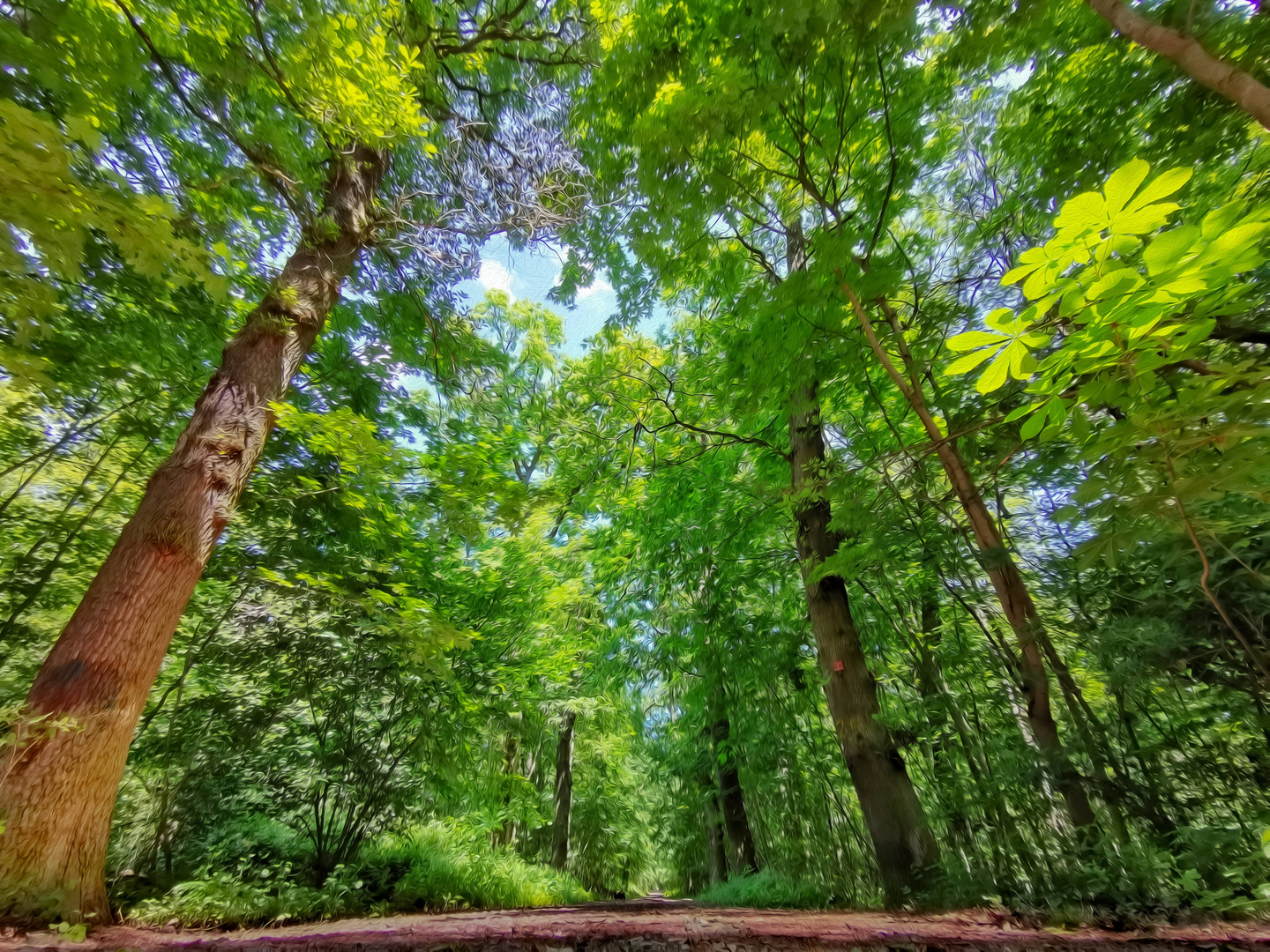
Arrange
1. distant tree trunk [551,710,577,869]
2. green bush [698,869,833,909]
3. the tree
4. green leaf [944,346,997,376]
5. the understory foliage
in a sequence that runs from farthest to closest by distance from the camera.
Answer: distant tree trunk [551,710,577,869] < green bush [698,869,833,909] < the tree < the understory foliage < green leaf [944,346,997,376]

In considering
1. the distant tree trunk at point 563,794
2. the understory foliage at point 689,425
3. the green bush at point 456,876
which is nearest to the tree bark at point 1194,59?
the understory foliage at point 689,425

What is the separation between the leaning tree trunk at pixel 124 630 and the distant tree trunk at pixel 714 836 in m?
7.30

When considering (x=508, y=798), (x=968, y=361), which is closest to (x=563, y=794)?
(x=508, y=798)

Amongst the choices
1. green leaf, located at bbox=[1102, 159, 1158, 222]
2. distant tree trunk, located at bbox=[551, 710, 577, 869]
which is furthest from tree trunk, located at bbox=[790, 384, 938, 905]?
distant tree trunk, located at bbox=[551, 710, 577, 869]

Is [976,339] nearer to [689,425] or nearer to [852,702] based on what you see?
[852,702]

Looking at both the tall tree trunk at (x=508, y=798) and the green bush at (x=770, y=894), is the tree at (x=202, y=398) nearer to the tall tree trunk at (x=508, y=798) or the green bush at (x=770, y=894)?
the green bush at (x=770, y=894)

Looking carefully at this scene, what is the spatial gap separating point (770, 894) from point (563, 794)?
21.9ft

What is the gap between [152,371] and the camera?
3918mm

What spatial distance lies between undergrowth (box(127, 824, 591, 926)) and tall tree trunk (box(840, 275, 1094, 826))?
14.5 feet

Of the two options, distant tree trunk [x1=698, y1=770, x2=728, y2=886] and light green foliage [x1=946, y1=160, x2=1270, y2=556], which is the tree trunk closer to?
light green foliage [x1=946, y1=160, x2=1270, y2=556]

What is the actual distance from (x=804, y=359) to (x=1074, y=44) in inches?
74.5

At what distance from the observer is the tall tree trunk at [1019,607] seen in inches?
75.2

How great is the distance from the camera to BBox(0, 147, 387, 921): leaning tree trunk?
6.43 feet

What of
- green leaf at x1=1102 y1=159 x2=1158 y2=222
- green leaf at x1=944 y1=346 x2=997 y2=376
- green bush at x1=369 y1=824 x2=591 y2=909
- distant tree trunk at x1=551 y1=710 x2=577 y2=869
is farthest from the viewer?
distant tree trunk at x1=551 y1=710 x2=577 y2=869
